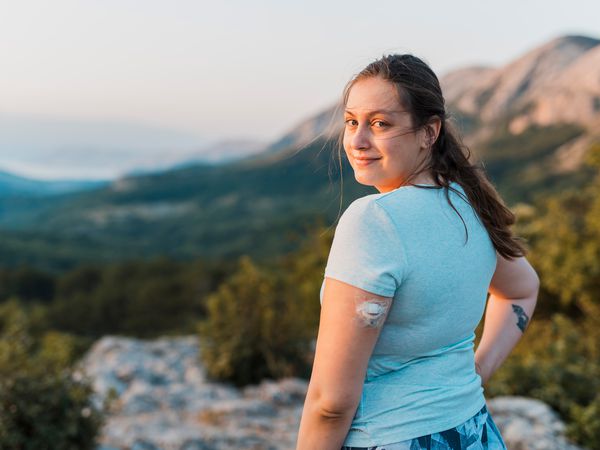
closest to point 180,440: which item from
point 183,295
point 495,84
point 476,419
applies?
point 476,419

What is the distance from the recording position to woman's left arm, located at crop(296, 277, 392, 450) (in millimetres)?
1235

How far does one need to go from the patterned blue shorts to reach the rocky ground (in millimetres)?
2840

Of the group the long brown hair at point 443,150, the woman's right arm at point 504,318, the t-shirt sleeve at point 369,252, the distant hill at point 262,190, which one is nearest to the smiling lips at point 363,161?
the long brown hair at point 443,150

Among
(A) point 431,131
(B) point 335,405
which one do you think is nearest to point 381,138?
(A) point 431,131

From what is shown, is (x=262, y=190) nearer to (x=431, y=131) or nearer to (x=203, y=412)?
(x=203, y=412)

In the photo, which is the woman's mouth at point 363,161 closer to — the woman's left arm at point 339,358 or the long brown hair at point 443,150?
the long brown hair at point 443,150

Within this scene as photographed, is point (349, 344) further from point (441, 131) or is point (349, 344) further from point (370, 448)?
point (441, 131)

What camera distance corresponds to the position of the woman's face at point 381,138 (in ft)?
4.76

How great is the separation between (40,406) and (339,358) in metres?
3.71

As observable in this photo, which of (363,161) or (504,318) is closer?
(363,161)

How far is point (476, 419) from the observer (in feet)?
5.08

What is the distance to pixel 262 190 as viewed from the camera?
6535 inches

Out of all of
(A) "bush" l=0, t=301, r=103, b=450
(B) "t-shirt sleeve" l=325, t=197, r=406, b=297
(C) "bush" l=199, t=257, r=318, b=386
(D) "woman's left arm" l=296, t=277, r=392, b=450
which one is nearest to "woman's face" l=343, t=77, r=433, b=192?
(B) "t-shirt sleeve" l=325, t=197, r=406, b=297

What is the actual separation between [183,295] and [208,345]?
29718 millimetres
